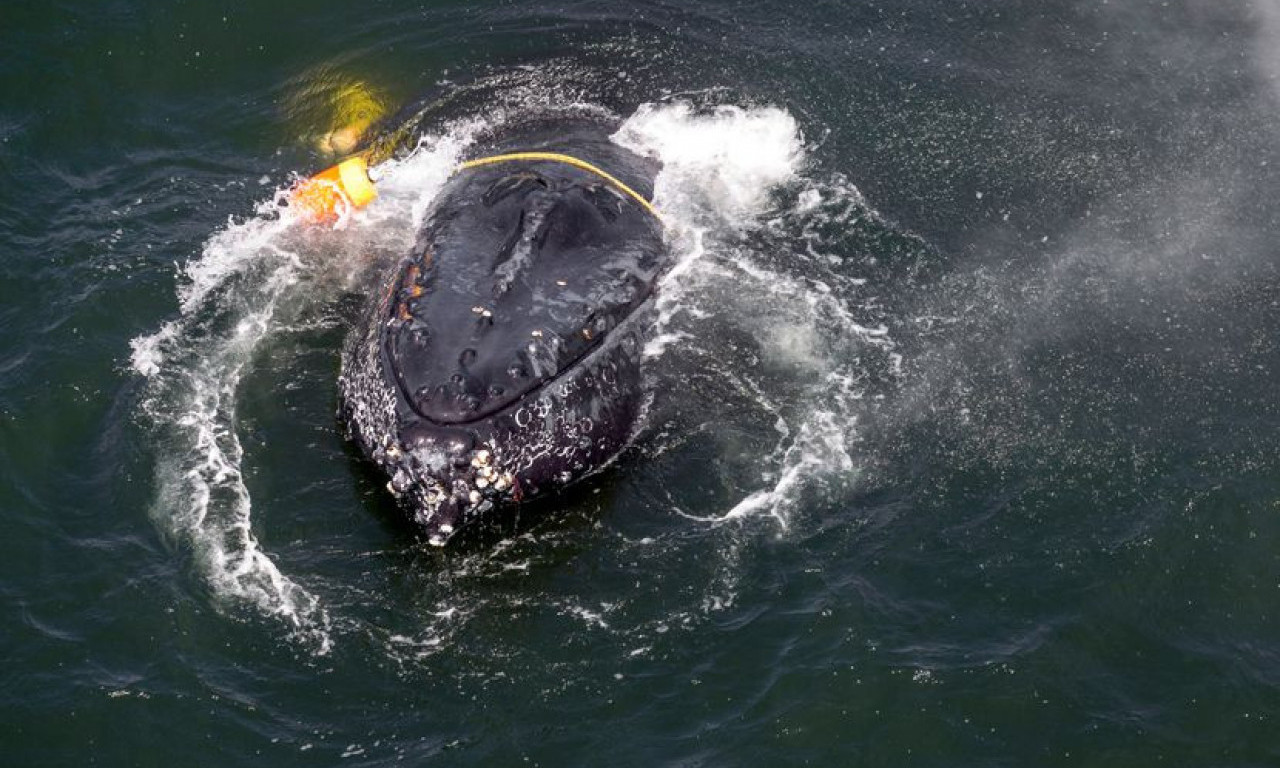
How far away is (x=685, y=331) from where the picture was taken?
31.3m

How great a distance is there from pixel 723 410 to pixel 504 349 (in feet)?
16.8

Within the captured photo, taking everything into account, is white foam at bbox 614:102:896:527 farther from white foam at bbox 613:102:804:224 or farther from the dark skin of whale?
the dark skin of whale

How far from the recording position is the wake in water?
90.4ft

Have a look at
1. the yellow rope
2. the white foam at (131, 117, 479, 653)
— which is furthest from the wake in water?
the yellow rope

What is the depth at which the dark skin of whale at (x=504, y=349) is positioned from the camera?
87.2 feet

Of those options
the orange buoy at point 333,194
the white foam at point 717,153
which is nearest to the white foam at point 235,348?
the orange buoy at point 333,194

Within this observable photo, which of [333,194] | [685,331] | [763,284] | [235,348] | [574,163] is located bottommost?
[685,331]

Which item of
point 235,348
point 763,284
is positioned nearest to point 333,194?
point 235,348

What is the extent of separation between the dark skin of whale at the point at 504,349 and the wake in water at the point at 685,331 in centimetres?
131

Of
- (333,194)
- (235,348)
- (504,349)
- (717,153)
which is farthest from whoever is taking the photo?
(717,153)

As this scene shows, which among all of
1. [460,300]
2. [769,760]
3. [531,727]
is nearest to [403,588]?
[531,727]

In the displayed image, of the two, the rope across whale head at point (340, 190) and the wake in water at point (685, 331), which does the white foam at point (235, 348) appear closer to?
the wake in water at point (685, 331)

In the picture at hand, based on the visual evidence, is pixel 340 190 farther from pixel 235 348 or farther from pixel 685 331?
pixel 685 331

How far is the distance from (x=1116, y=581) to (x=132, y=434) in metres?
19.0
